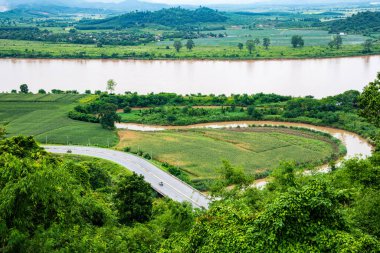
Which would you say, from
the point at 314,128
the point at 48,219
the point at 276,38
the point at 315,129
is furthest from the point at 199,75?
the point at 48,219

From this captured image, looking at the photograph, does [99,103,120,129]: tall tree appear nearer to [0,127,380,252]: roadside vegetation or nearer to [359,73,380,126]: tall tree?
[359,73,380,126]: tall tree

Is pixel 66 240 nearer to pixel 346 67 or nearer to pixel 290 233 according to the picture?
pixel 290 233

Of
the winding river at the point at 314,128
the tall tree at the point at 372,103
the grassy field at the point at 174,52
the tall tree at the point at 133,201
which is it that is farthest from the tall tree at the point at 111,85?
the tall tree at the point at 372,103

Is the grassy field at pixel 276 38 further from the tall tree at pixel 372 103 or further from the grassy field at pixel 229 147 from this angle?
the tall tree at pixel 372 103

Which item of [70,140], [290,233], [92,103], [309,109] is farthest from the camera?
[92,103]

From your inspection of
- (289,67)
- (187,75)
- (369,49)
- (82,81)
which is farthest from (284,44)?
(82,81)

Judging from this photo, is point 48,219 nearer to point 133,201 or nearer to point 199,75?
point 133,201

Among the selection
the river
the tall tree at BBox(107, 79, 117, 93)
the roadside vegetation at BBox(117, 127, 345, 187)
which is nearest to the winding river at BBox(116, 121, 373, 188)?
the roadside vegetation at BBox(117, 127, 345, 187)
